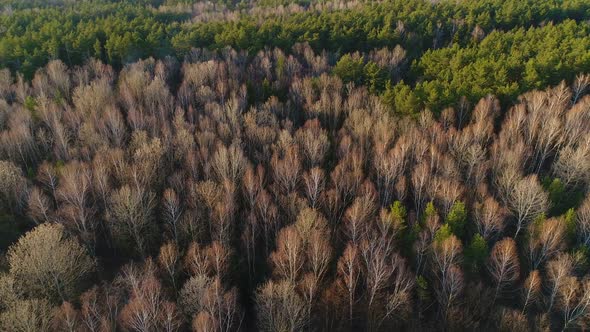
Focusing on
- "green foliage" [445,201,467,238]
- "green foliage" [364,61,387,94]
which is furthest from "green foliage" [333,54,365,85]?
"green foliage" [445,201,467,238]

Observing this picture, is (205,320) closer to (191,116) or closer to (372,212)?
(372,212)

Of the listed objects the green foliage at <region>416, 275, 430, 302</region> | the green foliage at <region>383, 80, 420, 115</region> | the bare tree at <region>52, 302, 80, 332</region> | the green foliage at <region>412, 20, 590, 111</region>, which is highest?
Answer: the green foliage at <region>412, 20, 590, 111</region>

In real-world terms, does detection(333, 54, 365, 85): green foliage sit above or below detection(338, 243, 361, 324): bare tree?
above

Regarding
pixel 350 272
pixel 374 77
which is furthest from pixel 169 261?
pixel 374 77

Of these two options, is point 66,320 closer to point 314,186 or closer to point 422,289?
point 314,186

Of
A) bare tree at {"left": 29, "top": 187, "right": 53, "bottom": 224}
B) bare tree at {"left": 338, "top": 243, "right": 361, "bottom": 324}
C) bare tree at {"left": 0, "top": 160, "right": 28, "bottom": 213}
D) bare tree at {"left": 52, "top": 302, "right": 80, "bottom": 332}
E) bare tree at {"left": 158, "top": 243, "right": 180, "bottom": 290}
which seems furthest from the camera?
bare tree at {"left": 0, "top": 160, "right": 28, "bottom": 213}

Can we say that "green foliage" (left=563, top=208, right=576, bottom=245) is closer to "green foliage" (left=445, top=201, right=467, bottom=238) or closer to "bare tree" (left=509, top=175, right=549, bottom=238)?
"bare tree" (left=509, top=175, right=549, bottom=238)
